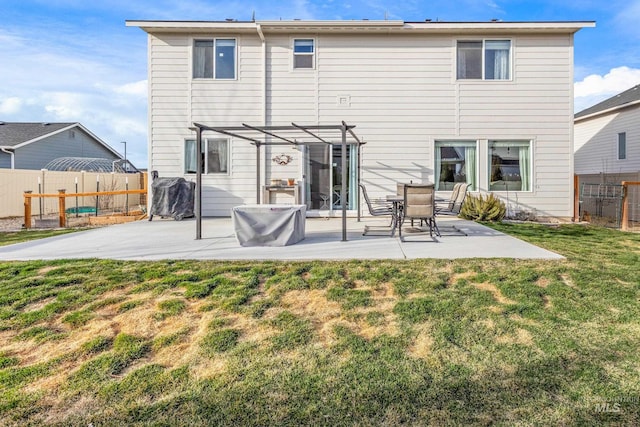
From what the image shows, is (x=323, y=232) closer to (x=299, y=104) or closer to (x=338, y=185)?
(x=338, y=185)

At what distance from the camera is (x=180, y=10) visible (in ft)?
40.2

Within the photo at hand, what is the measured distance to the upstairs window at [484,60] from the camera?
1073 cm

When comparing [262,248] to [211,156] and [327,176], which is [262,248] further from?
[211,156]

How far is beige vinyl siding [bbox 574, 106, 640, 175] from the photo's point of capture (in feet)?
49.1

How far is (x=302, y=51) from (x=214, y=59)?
228 centimetres

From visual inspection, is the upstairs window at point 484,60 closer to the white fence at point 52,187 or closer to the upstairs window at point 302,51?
the upstairs window at point 302,51

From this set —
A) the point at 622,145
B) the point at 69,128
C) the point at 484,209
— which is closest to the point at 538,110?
the point at 484,209

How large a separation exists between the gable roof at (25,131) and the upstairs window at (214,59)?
12530 millimetres

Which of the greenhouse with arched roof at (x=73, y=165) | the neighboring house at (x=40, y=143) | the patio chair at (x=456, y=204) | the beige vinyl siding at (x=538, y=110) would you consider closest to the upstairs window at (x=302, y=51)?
the beige vinyl siding at (x=538, y=110)

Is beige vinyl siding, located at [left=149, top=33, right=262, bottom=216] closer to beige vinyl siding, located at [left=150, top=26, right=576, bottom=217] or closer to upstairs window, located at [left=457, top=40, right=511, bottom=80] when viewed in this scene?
beige vinyl siding, located at [left=150, top=26, right=576, bottom=217]

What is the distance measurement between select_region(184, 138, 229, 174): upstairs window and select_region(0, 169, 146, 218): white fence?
366 cm

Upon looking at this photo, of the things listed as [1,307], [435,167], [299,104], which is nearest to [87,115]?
[299,104]

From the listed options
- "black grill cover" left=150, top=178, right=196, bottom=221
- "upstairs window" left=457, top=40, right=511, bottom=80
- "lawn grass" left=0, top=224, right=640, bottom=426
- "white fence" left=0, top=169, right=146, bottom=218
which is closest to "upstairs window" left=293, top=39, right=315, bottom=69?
"upstairs window" left=457, top=40, right=511, bottom=80

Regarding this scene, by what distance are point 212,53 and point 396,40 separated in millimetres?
4751
